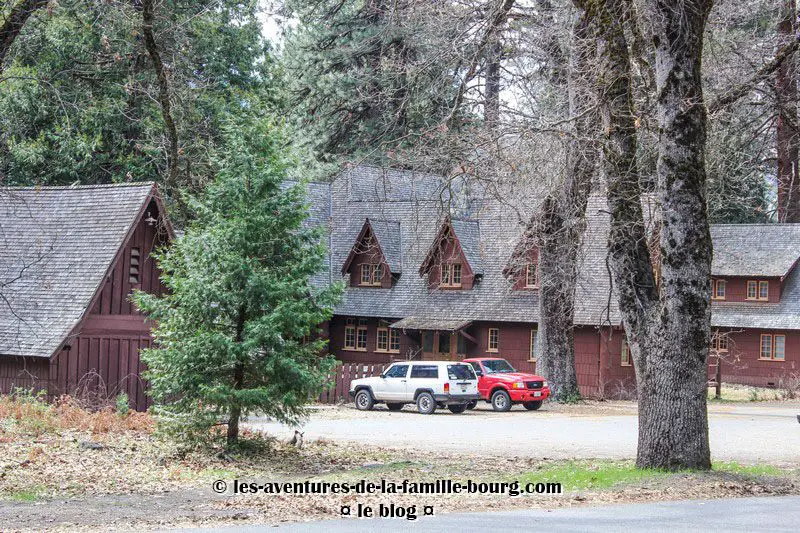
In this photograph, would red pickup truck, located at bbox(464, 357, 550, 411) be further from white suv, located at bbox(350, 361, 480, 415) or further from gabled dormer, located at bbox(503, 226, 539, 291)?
→ gabled dormer, located at bbox(503, 226, 539, 291)

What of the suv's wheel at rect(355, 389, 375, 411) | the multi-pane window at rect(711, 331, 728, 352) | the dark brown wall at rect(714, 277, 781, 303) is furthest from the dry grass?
the dark brown wall at rect(714, 277, 781, 303)

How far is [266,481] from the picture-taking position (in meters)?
17.7

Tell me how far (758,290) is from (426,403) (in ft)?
76.9

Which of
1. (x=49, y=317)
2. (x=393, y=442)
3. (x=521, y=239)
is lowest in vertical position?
(x=393, y=442)

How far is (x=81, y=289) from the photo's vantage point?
32.1 m

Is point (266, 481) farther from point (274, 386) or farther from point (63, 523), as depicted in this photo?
point (63, 523)

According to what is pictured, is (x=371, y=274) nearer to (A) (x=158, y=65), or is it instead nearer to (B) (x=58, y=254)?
(B) (x=58, y=254)

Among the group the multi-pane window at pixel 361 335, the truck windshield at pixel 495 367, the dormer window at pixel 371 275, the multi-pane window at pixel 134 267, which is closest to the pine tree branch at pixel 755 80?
the multi-pane window at pixel 134 267

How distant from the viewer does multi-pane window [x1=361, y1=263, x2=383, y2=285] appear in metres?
49.8

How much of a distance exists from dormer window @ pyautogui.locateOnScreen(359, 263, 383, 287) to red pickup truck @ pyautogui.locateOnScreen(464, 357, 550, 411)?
1251cm

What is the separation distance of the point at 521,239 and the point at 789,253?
22.1 metres

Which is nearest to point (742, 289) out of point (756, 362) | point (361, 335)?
point (756, 362)

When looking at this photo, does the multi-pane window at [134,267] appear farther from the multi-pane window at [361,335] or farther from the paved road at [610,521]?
the paved road at [610,521]

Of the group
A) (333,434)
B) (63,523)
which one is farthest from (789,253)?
(63,523)
